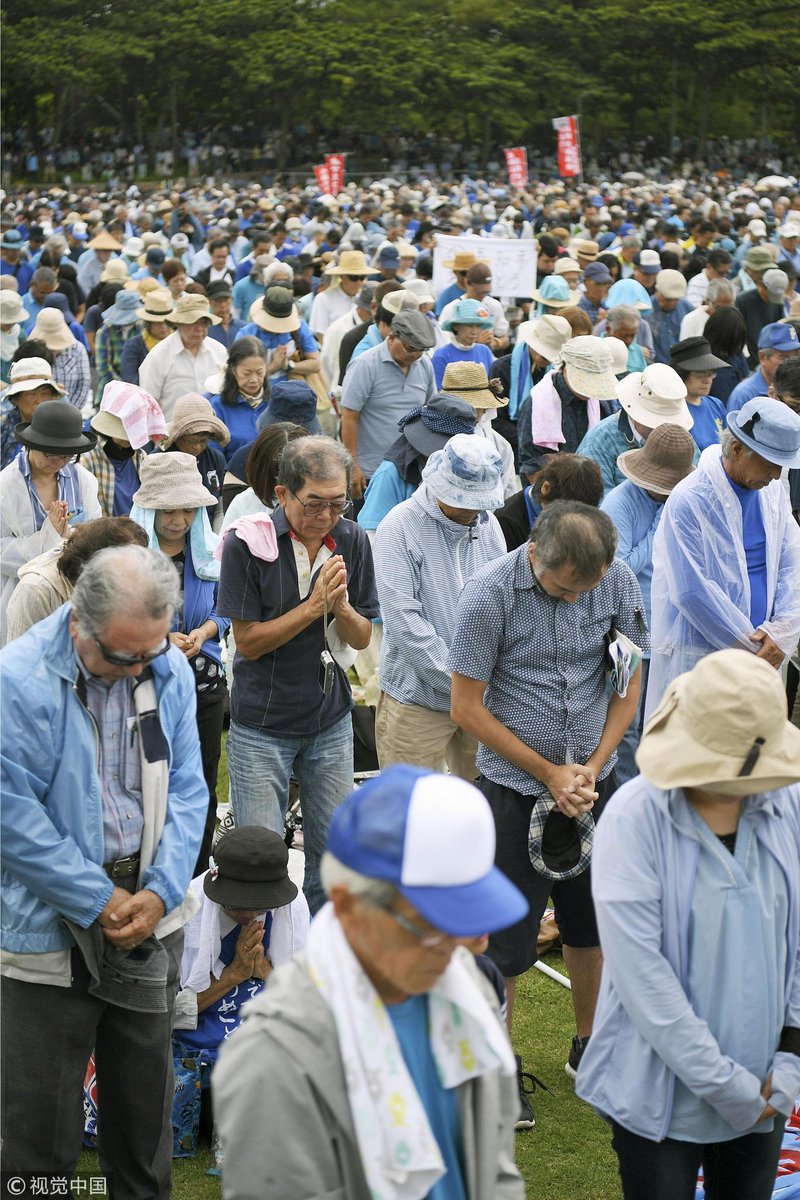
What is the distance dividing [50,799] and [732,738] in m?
1.52

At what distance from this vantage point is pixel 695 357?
7418mm

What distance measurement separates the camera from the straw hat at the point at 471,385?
271 inches

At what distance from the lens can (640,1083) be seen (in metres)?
2.94

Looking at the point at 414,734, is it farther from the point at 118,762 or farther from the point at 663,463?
the point at 118,762

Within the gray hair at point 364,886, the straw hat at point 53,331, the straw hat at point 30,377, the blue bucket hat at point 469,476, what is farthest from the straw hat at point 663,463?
the straw hat at point 53,331

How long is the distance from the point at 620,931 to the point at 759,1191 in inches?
28.3

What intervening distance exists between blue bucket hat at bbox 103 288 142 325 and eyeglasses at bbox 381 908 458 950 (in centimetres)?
883

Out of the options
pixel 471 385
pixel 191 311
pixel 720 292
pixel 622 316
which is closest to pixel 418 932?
pixel 471 385

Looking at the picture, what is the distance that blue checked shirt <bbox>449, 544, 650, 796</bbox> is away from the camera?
3.98 metres

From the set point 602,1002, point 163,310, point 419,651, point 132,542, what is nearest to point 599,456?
point 419,651

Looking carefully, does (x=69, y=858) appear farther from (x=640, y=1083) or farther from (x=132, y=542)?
(x=640, y=1083)

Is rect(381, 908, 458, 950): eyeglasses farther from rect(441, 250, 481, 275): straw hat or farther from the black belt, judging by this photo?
rect(441, 250, 481, 275): straw hat

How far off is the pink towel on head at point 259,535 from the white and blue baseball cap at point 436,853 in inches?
92.0

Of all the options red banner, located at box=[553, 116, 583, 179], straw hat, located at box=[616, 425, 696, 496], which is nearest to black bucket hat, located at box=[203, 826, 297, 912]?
straw hat, located at box=[616, 425, 696, 496]
